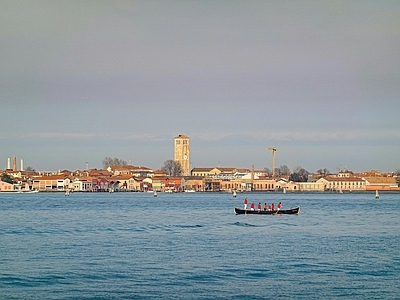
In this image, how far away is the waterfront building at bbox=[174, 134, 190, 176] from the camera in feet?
527

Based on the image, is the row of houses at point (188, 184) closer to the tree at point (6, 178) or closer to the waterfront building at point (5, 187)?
the waterfront building at point (5, 187)

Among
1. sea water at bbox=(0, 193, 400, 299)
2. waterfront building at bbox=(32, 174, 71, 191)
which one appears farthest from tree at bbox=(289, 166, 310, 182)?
sea water at bbox=(0, 193, 400, 299)

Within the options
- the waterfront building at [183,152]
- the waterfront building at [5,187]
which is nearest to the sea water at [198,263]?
the waterfront building at [5,187]

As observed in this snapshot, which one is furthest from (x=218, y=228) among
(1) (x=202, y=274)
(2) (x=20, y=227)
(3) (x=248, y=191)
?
(3) (x=248, y=191)

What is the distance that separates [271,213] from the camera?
43.3 metres

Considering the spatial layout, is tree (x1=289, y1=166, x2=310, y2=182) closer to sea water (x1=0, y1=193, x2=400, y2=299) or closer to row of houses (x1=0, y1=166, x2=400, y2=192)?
row of houses (x1=0, y1=166, x2=400, y2=192)

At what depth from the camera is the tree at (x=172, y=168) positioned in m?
156

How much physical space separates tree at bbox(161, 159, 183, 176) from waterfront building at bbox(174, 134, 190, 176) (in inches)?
102

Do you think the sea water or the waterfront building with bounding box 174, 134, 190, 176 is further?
the waterfront building with bounding box 174, 134, 190, 176

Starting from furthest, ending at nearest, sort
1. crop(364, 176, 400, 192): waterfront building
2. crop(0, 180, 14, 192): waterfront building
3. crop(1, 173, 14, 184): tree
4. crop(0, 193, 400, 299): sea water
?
crop(364, 176, 400, 192): waterfront building
crop(1, 173, 14, 184): tree
crop(0, 180, 14, 192): waterfront building
crop(0, 193, 400, 299): sea water

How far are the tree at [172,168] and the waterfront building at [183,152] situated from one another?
2.59 meters

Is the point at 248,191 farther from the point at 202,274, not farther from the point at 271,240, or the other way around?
the point at 202,274

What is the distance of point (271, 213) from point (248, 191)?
9599 centimetres

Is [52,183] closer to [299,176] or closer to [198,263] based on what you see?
[299,176]
